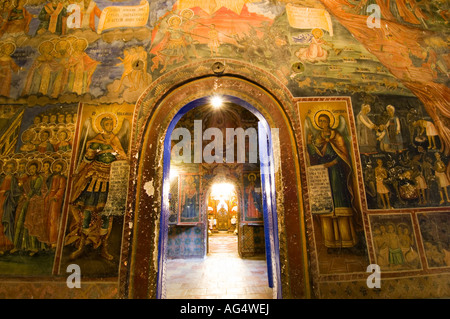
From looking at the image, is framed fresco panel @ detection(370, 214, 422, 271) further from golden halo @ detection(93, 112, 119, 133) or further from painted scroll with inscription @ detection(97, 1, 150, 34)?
painted scroll with inscription @ detection(97, 1, 150, 34)

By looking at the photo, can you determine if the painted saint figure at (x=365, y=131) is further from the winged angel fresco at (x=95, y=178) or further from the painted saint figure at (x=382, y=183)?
the winged angel fresco at (x=95, y=178)

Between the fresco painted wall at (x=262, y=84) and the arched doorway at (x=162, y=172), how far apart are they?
0.16 meters

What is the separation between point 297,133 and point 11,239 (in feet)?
17.4

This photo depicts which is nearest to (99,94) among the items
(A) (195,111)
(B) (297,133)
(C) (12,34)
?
(C) (12,34)

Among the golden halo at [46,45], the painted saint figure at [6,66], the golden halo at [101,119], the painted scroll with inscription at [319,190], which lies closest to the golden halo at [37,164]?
the golden halo at [101,119]

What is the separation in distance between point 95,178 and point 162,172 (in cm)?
115

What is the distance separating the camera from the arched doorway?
336 cm

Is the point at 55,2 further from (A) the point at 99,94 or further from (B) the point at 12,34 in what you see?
(A) the point at 99,94

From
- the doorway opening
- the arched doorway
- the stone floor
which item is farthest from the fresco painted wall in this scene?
the doorway opening

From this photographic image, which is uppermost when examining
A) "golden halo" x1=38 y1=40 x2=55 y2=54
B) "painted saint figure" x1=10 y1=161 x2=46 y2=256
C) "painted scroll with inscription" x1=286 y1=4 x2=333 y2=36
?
"painted scroll with inscription" x1=286 y1=4 x2=333 y2=36

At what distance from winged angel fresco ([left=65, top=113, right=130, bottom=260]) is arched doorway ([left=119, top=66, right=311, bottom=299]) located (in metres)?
0.32

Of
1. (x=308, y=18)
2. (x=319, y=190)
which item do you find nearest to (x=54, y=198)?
(x=319, y=190)

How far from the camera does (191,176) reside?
10422mm

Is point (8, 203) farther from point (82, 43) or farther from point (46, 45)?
point (82, 43)
